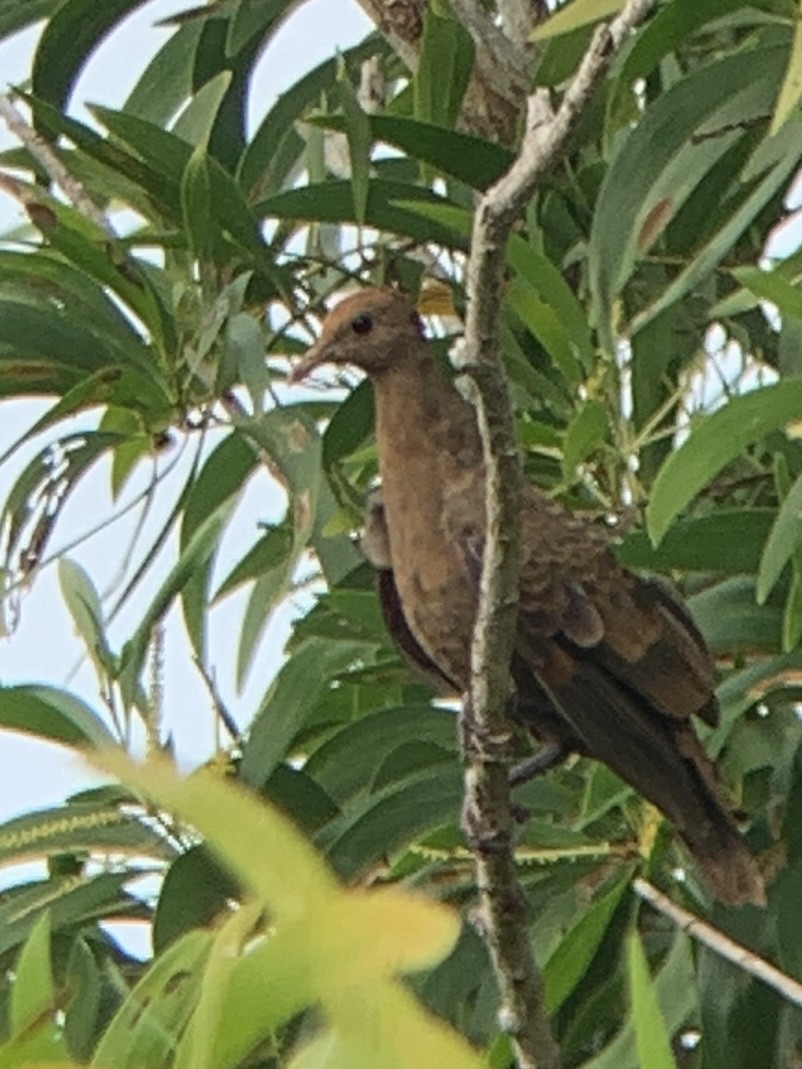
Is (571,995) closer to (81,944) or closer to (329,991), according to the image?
(81,944)

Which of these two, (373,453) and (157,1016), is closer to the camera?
(157,1016)

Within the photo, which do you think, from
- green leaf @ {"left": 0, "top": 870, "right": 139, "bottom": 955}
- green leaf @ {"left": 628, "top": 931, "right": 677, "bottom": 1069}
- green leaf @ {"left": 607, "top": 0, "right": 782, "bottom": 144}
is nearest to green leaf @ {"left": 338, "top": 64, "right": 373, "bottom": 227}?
green leaf @ {"left": 607, "top": 0, "right": 782, "bottom": 144}

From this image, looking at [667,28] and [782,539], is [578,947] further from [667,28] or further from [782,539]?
[667,28]

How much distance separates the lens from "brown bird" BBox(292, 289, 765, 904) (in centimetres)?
146

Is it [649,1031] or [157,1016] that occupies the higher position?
[157,1016]

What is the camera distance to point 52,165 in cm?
173

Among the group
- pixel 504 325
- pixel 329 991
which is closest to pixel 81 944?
pixel 504 325

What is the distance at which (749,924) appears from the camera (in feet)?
5.08

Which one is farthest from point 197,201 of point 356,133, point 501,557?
point 501,557

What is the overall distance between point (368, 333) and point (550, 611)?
0.21m

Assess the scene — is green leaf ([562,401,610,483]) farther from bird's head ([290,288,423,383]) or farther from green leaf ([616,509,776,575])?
bird's head ([290,288,423,383])

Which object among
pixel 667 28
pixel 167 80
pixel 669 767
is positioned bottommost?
pixel 669 767

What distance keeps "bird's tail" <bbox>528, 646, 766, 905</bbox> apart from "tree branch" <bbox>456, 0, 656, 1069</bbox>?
177 millimetres

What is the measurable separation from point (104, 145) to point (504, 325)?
0.96 ft
